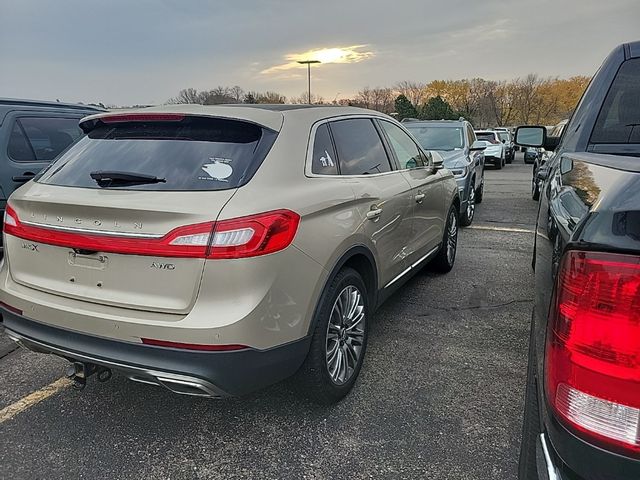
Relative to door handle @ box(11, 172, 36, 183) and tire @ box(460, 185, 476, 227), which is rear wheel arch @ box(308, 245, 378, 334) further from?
tire @ box(460, 185, 476, 227)

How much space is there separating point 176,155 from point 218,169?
273mm

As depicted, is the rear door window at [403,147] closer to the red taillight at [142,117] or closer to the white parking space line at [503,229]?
the red taillight at [142,117]

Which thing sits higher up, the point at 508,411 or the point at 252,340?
the point at 252,340

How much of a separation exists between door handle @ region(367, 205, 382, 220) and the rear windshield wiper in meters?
1.30

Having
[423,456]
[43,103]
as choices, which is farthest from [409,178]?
[43,103]

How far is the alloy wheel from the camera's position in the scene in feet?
9.37

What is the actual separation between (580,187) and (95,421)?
9.01 ft

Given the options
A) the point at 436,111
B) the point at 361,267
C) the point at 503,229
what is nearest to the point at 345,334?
the point at 361,267

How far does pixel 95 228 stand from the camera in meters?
2.29

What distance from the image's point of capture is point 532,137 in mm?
4289

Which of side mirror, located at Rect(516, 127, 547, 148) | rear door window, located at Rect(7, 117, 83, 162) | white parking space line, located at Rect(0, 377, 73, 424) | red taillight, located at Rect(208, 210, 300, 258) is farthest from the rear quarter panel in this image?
rear door window, located at Rect(7, 117, 83, 162)

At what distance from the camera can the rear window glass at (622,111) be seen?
263 centimetres

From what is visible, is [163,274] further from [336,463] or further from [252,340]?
[336,463]

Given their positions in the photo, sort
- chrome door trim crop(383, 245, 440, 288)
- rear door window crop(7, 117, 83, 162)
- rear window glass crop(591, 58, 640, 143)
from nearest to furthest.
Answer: rear window glass crop(591, 58, 640, 143) → chrome door trim crop(383, 245, 440, 288) → rear door window crop(7, 117, 83, 162)
